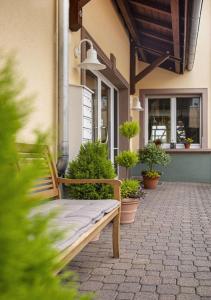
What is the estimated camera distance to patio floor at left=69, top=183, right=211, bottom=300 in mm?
2559

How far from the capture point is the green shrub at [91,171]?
382 centimetres

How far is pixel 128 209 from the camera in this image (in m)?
4.70

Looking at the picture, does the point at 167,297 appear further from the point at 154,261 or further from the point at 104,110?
the point at 104,110

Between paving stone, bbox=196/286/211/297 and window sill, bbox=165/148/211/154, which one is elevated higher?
window sill, bbox=165/148/211/154

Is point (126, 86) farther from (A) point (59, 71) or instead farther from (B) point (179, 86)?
(A) point (59, 71)

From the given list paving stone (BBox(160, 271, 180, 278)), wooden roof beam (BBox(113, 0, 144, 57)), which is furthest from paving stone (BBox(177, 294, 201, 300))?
wooden roof beam (BBox(113, 0, 144, 57))

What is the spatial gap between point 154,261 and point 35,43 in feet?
6.79

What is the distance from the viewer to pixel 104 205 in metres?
2.97

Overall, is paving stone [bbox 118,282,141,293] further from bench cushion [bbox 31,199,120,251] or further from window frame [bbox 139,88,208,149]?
window frame [bbox 139,88,208,149]

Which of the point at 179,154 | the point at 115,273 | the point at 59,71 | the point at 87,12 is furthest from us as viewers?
the point at 179,154

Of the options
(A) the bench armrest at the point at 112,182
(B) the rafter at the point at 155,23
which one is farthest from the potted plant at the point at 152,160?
(A) the bench armrest at the point at 112,182

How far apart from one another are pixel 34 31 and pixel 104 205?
1639 mm

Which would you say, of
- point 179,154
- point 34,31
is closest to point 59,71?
point 34,31

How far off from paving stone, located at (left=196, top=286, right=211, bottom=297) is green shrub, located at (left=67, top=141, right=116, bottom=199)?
145 centimetres
